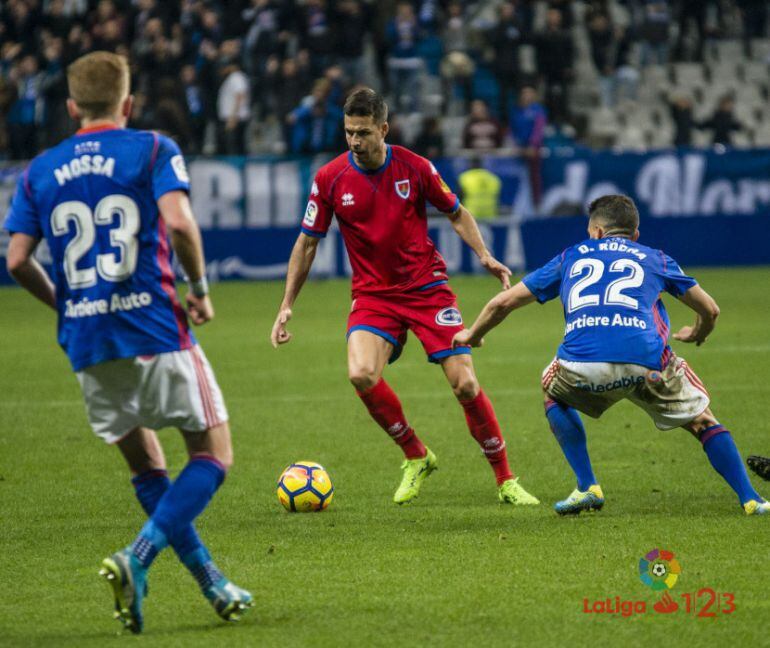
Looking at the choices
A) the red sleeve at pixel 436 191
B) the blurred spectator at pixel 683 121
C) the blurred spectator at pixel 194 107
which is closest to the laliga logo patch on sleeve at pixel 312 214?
the red sleeve at pixel 436 191

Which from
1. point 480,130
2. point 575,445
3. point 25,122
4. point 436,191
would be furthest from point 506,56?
point 575,445

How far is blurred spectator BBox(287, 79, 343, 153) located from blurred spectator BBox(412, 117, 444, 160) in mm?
1293

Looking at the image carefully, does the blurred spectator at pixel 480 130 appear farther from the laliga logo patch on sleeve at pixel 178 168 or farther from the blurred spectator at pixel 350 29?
the laliga logo patch on sleeve at pixel 178 168

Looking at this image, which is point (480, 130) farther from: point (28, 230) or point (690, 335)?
point (28, 230)

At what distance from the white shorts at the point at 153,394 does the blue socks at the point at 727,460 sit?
2.74 m

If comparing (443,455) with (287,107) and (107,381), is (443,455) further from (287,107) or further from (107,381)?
(287,107)

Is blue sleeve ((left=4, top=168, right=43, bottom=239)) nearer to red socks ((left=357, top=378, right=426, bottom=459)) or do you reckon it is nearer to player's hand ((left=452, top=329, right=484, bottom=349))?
player's hand ((left=452, top=329, right=484, bottom=349))

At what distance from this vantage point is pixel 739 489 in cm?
668

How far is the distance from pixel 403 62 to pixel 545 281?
18533 mm

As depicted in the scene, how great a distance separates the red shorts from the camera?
750 centimetres

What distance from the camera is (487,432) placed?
751cm

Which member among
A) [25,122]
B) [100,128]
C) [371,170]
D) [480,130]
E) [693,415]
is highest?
[100,128]

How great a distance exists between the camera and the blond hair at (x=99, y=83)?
475cm

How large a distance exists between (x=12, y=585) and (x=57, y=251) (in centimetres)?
150
